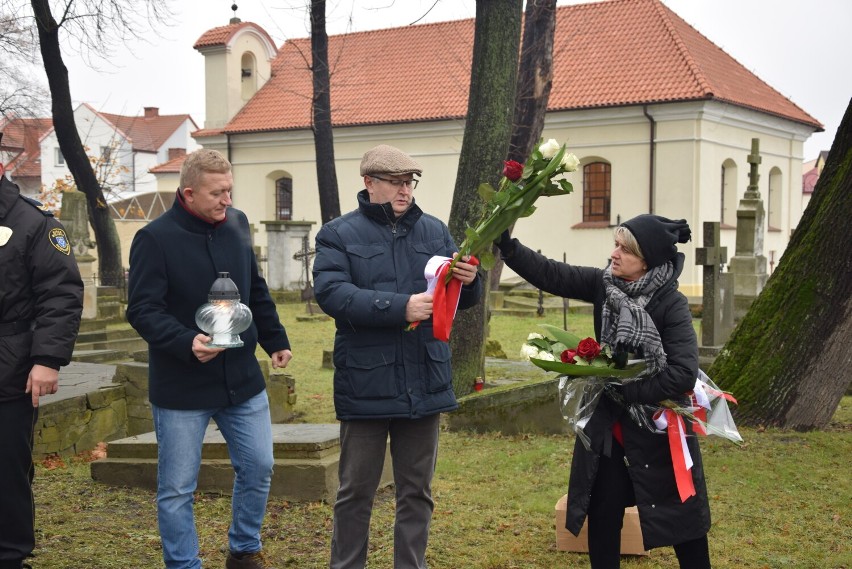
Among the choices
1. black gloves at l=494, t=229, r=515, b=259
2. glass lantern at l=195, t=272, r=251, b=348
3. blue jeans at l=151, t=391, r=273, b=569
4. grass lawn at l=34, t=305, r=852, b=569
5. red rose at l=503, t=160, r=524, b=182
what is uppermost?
red rose at l=503, t=160, r=524, b=182

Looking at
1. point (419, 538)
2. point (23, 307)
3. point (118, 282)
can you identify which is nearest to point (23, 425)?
point (23, 307)

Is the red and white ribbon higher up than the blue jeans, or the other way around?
the red and white ribbon

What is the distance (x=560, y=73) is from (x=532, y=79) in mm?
16228

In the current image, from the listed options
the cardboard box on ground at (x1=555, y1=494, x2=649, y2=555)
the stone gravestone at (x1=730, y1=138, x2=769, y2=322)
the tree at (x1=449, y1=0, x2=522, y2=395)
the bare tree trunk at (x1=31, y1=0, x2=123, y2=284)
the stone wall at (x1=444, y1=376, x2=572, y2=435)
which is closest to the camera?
the cardboard box on ground at (x1=555, y1=494, x2=649, y2=555)

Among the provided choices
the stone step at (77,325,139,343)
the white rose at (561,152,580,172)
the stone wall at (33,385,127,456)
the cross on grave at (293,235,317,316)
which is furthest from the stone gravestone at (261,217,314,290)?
the white rose at (561,152,580,172)

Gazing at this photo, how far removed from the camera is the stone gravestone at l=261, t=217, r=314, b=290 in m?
26.0

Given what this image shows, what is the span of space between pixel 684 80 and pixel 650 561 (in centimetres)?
2434

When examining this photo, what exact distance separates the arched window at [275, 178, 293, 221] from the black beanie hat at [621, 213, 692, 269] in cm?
3168

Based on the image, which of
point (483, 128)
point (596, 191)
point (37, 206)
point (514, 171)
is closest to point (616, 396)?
point (514, 171)

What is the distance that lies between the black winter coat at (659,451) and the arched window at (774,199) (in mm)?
29412

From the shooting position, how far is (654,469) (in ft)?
13.0

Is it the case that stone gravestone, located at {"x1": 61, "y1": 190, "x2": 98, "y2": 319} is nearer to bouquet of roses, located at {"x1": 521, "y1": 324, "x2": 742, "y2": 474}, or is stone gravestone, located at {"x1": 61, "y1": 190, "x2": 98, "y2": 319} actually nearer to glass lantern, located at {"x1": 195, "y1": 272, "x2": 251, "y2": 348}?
glass lantern, located at {"x1": 195, "y1": 272, "x2": 251, "y2": 348}

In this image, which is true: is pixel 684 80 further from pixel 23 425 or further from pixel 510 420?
pixel 23 425

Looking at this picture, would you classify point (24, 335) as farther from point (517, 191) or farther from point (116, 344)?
point (116, 344)
